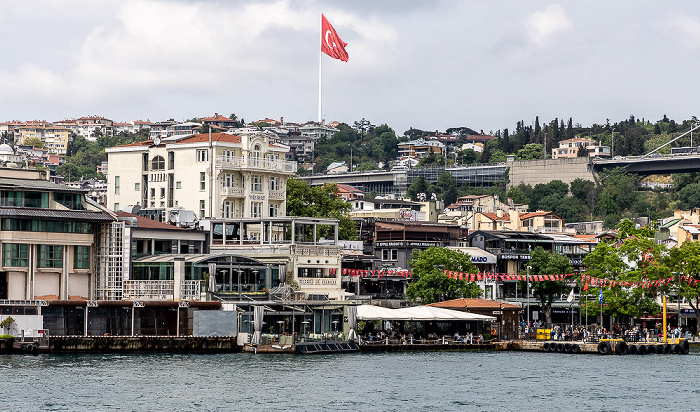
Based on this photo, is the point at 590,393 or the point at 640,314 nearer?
the point at 590,393

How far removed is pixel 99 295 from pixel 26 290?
561cm

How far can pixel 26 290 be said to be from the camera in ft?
256

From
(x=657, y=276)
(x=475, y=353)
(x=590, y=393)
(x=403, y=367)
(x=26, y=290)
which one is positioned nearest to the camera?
(x=590, y=393)

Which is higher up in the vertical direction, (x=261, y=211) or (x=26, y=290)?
(x=261, y=211)

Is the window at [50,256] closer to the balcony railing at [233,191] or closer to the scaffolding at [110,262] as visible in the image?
the scaffolding at [110,262]

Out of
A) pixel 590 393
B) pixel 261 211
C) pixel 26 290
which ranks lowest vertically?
pixel 590 393

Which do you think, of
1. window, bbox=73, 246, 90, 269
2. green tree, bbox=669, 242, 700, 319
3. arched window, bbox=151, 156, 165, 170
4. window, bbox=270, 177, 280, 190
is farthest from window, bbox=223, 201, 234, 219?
green tree, bbox=669, 242, 700, 319

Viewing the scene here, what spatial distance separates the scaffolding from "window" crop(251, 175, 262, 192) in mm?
21032

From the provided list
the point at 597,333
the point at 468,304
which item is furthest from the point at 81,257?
the point at 597,333

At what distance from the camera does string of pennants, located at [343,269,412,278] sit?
99750mm

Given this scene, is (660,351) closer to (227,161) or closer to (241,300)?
(241,300)

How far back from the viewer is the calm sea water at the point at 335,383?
2093 inches

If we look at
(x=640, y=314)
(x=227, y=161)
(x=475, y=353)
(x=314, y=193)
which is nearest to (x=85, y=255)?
(x=227, y=161)

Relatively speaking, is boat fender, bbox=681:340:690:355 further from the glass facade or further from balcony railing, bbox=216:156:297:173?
the glass facade
